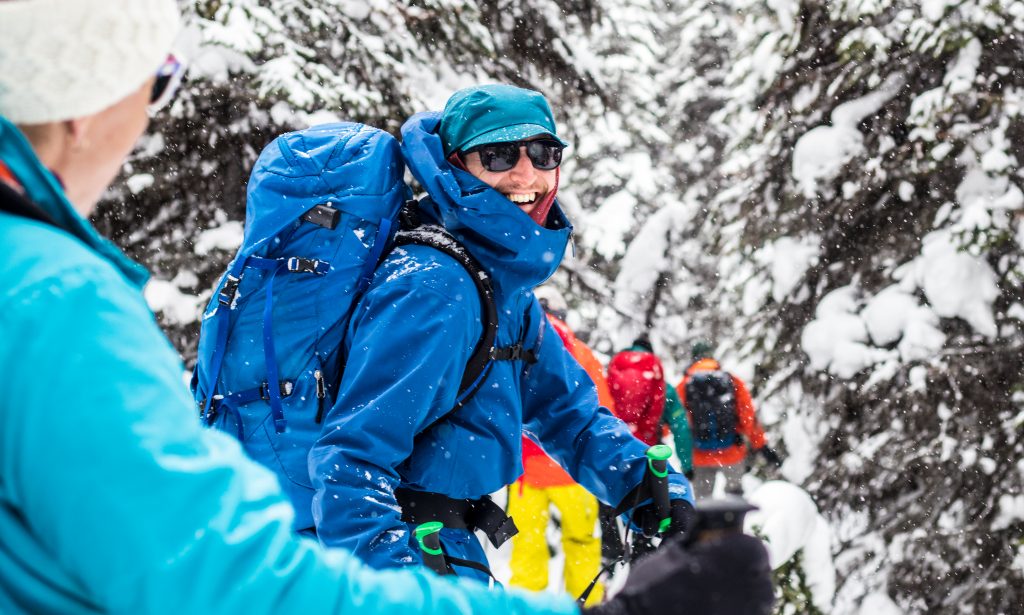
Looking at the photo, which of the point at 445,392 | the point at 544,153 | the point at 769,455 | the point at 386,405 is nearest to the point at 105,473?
the point at 386,405

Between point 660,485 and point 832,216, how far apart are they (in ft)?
21.8

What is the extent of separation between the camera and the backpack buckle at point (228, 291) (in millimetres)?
2570

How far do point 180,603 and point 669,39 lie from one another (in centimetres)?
3056

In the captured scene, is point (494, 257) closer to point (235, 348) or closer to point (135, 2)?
point (235, 348)

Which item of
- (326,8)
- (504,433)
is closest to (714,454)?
(326,8)

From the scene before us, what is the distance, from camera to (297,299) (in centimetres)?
251

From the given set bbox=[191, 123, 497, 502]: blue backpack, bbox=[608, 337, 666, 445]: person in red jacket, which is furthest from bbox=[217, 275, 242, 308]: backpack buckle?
bbox=[608, 337, 666, 445]: person in red jacket

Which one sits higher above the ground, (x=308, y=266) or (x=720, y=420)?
(x=720, y=420)

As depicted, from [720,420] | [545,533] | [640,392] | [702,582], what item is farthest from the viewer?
[720,420]

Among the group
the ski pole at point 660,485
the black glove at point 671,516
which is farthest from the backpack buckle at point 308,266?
the black glove at point 671,516

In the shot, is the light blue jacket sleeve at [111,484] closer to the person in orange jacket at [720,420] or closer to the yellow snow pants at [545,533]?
the yellow snow pants at [545,533]

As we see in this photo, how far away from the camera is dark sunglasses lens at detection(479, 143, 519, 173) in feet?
9.38

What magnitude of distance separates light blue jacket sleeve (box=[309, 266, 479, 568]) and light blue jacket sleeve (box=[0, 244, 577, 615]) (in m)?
1.14

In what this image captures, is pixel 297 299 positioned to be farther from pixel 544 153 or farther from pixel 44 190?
pixel 44 190
